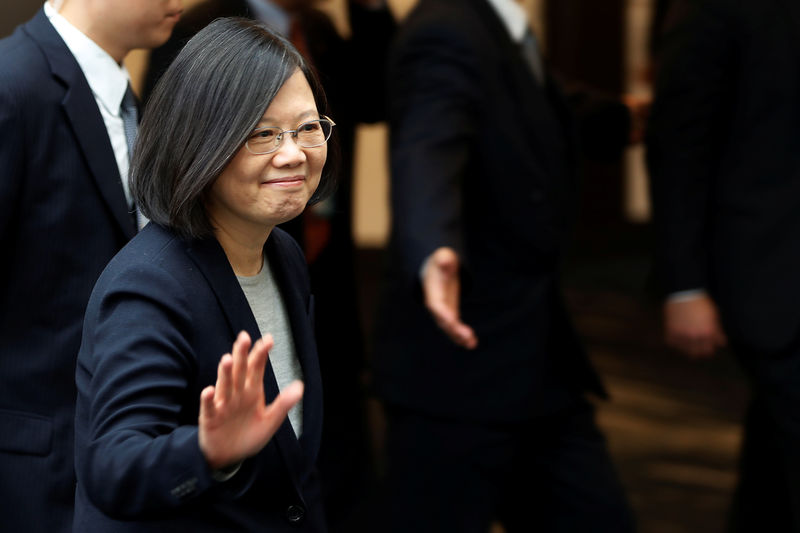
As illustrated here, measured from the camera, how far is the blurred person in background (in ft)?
4.46

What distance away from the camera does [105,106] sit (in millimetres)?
1384

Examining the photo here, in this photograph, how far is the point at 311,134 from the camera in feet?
4.05

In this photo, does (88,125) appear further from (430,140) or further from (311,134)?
(430,140)

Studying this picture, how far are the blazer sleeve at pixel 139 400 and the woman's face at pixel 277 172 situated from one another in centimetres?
Answer: 10

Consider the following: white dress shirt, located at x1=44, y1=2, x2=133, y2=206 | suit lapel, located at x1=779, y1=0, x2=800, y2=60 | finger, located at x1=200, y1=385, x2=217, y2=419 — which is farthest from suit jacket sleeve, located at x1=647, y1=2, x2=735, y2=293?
finger, located at x1=200, y1=385, x2=217, y2=419

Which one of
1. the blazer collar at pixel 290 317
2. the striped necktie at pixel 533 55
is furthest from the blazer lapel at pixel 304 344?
the striped necktie at pixel 533 55

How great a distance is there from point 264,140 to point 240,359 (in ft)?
0.75

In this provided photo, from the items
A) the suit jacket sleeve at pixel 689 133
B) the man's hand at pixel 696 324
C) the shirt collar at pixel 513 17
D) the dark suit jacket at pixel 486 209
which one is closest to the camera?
the dark suit jacket at pixel 486 209

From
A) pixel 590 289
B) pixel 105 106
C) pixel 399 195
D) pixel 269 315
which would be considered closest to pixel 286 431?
pixel 269 315

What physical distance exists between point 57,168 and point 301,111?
1.07 ft

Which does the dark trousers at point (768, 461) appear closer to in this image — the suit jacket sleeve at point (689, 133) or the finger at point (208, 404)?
the suit jacket sleeve at point (689, 133)

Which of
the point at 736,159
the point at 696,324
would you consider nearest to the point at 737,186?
the point at 736,159

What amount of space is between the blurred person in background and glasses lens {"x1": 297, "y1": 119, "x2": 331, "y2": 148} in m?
0.24

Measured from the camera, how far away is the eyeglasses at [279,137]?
1201 mm
